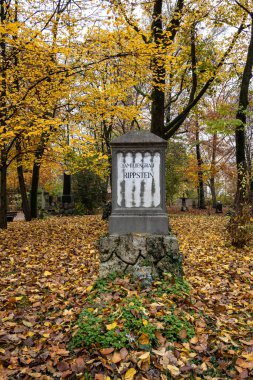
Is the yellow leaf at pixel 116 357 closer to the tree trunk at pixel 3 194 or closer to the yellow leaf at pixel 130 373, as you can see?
the yellow leaf at pixel 130 373

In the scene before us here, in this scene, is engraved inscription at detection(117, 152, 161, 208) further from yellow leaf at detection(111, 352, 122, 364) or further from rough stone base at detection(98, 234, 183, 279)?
yellow leaf at detection(111, 352, 122, 364)

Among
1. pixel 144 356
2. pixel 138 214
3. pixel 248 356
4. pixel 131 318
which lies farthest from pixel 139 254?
pixel 248 356

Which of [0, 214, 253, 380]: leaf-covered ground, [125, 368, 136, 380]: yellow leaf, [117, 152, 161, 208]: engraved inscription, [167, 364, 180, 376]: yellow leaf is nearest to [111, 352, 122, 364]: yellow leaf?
[0, 214, 253, 380]: leaf-covered ground

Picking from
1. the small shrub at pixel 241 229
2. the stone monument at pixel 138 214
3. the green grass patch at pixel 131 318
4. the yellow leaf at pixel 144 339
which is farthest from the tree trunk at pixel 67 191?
the yellow leaf at pixel 144 339

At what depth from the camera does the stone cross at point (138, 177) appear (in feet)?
18.6

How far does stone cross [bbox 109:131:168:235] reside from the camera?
223 inches

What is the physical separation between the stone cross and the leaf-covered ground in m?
1.30

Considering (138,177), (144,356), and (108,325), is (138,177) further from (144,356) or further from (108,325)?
(144,356)

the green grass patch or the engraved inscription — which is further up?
the engraved inscription

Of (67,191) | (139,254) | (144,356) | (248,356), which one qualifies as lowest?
(248,356)

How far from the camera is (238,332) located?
395 centimetres

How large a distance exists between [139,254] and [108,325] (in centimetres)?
186

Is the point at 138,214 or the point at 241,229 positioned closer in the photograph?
the point at 138,214

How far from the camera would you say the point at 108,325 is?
11.7 feet
